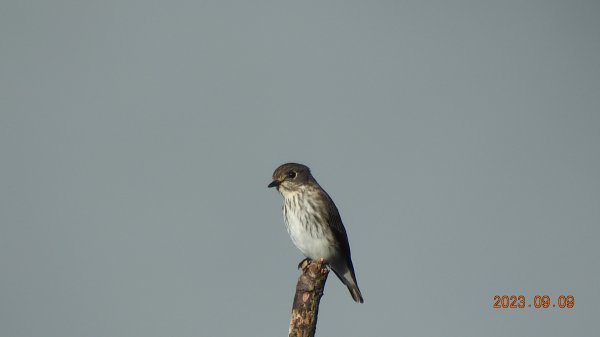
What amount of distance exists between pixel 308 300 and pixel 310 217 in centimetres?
400

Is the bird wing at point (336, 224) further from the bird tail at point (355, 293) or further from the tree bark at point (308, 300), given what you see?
the tree bark at point (308, 300)

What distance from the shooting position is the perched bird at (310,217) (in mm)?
11891

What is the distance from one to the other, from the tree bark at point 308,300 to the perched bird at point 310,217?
10.6 feet

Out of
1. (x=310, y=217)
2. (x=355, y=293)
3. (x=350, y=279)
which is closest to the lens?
(x=310, y=217)

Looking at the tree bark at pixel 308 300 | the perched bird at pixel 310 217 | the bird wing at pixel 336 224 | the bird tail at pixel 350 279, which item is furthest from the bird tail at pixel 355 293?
the tree bark at pixel 308 300

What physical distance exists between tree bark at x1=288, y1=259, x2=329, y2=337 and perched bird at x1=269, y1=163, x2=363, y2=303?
10.6 feet

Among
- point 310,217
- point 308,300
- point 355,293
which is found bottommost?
point 308,300

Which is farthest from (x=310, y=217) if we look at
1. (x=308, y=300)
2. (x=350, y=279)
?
(x=308, y=300)

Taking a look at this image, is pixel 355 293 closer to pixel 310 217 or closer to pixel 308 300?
pixel 310 217

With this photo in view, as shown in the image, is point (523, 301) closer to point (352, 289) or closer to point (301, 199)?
point (352, 289)

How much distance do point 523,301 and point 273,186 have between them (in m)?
4.55

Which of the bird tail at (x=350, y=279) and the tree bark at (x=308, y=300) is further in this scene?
the bird tail at (x=350, y=279)

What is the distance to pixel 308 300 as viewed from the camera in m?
7.98

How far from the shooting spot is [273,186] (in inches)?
475
